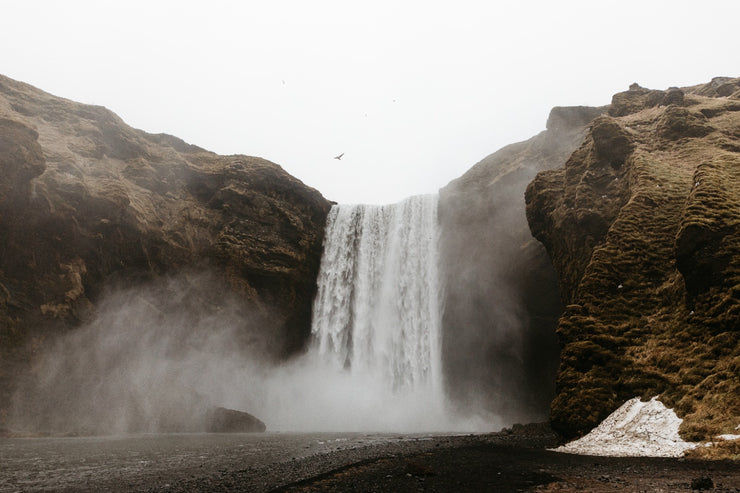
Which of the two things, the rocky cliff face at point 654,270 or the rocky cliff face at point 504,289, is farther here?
the rocky cliff face at point 504,289

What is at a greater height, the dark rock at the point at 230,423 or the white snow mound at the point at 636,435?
the white snow mound at the point at 636,435

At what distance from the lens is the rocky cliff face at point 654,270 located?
12.4 meters

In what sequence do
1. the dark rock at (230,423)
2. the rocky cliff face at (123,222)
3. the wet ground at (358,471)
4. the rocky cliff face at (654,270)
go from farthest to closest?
the dark rock at (230,423) < the rocky cliff face at (123,222) < the rocky cliff face at (654,270) < the wet ground at (358,471)

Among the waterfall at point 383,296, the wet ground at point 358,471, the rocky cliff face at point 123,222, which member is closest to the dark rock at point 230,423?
the waterfall at point 383,296

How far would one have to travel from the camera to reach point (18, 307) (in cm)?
2697

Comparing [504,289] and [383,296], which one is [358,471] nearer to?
[504,289]

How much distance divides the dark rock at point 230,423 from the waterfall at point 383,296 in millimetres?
10773

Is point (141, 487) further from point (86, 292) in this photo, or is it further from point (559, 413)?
point (86, 292)

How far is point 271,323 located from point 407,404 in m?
15.4

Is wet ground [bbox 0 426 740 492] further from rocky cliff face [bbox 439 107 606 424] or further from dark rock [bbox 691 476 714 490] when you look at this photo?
rocky cliff face [bbox 439 107 606 424]

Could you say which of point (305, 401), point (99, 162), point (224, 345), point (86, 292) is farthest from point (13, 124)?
point (305, 401)

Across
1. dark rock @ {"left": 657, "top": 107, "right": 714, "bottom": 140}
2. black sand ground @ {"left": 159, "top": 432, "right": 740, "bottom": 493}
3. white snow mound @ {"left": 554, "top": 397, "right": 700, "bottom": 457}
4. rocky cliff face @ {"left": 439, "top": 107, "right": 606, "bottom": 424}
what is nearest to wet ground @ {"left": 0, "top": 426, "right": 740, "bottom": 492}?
black sand ground @ {"left": 159, "top": 432, "right": 740, "bottom": 493}

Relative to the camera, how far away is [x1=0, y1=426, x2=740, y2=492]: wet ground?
26.3ft

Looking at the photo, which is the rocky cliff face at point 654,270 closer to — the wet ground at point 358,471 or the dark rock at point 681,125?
the dark rock at point 681,125
